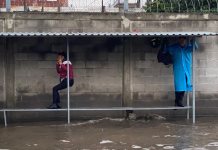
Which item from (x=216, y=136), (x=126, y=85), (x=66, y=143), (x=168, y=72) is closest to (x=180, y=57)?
(x=168, y=72)

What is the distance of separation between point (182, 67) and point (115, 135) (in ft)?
7.92

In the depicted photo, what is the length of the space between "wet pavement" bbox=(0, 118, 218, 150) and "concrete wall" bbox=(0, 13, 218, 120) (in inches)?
23.1

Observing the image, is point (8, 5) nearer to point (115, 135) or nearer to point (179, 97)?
point (115, 135)

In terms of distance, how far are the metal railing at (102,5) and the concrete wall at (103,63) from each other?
0.51 metres

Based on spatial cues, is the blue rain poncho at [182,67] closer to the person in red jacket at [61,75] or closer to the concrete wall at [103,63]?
the concrete wall at [103,63]

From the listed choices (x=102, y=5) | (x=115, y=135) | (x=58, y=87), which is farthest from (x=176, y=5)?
(x=115, y=135)

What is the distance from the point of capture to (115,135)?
355 inches

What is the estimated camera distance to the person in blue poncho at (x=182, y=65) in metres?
10.4

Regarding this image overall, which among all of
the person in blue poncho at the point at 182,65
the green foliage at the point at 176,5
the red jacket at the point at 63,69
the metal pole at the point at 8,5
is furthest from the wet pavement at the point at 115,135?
the green foliage at the point at 176,5

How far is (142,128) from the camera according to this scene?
32.1ft

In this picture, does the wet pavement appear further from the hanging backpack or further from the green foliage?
the green foliage

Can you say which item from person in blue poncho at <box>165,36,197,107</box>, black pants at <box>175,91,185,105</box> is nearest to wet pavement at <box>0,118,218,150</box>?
black pants at <box>175,91,185,105</box>

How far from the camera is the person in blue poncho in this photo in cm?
1045

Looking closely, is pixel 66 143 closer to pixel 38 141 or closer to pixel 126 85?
pixel 38 141
